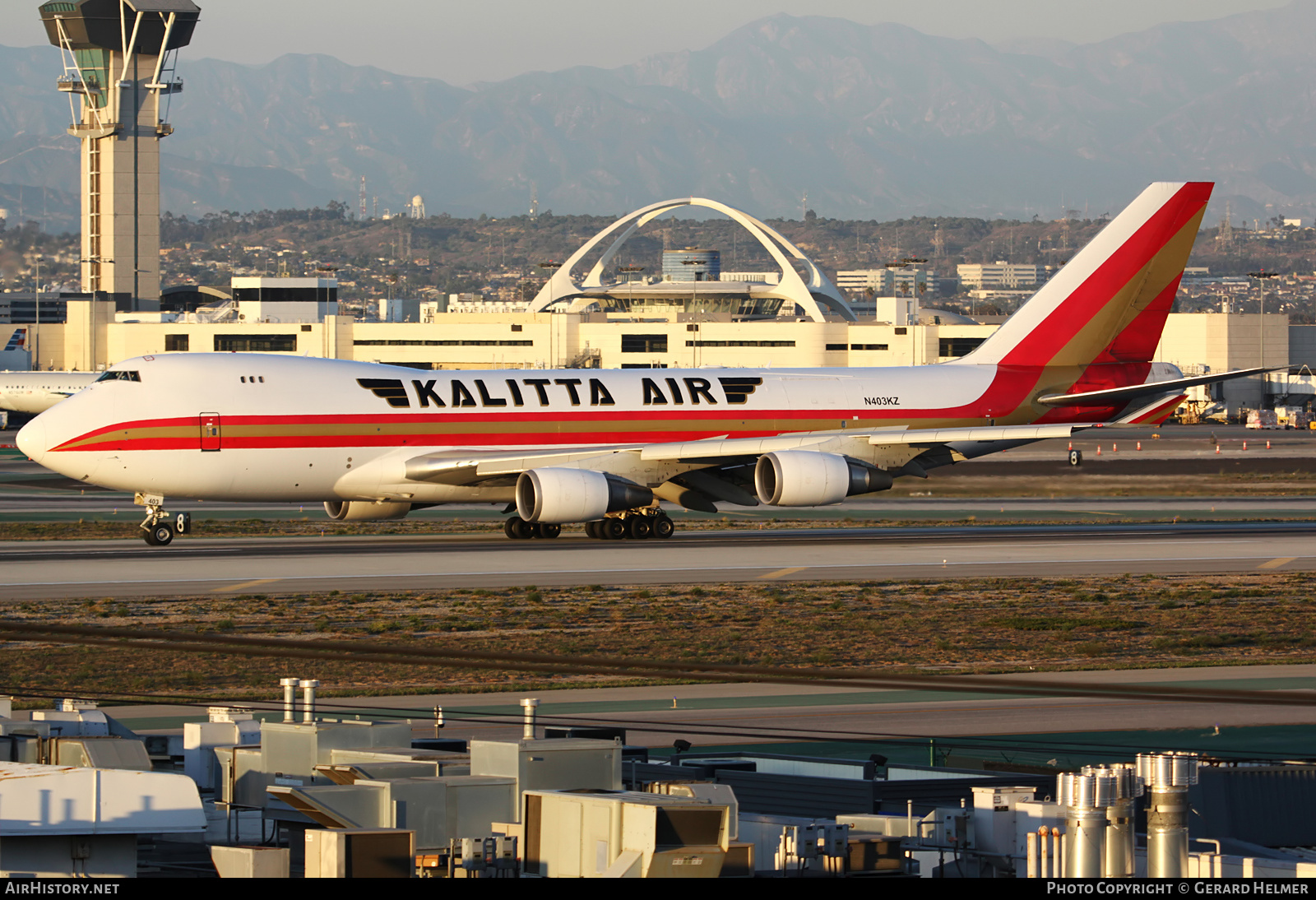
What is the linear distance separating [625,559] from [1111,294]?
1894 cm

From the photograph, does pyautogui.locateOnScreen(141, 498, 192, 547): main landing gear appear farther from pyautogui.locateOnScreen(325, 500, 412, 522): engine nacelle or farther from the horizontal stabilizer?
the horizontal stabilizer

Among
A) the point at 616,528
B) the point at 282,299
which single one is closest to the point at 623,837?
the point at 616,528

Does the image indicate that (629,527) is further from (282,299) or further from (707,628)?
(282,299)

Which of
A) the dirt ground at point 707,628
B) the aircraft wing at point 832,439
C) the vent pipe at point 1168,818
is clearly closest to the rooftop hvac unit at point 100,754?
the vent pipe at point 1168,818

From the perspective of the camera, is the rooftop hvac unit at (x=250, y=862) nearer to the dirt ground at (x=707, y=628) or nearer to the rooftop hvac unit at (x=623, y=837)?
the rooftop hvac unit at (x=623, y=837)

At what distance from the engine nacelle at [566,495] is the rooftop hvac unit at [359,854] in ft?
105

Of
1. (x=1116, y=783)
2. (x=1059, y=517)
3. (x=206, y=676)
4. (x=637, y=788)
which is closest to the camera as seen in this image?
(x=1116, y=783)

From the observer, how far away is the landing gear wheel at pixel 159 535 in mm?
47750

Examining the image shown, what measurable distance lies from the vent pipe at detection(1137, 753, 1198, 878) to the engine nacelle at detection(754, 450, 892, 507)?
32797 millimetres

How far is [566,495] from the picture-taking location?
44.8 meters

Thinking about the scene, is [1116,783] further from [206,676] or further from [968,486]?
[968,486]

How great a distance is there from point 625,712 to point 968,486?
3746cm

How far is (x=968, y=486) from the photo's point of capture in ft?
203

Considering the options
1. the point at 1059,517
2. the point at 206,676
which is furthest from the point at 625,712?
the point at 1059,517
